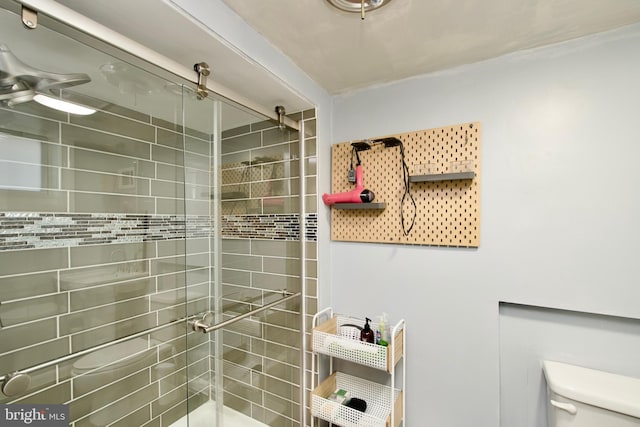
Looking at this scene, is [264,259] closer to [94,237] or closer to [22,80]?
[94,237]

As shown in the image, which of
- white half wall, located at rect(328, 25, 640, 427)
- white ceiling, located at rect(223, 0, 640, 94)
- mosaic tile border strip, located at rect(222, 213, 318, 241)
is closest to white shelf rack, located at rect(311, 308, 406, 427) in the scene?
white half wall, located at rect(328, 25, 640, 427)

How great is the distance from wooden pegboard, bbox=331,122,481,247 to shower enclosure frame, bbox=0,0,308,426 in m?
0.26

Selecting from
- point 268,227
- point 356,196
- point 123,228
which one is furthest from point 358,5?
point 123,228

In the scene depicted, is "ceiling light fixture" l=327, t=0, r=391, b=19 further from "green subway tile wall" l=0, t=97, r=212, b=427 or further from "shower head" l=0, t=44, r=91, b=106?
"shower head" l=0, t=44, r=91, b=106

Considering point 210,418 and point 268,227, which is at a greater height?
point 268,227

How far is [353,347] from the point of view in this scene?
1254 mm

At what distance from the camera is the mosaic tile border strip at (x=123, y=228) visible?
923 mm

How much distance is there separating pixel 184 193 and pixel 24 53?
0.60m

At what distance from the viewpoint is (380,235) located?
4.72 feet

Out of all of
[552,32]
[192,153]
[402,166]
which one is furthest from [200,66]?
[552,32]

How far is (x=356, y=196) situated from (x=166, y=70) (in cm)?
97

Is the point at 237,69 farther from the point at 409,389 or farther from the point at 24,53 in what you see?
the point at 409,389

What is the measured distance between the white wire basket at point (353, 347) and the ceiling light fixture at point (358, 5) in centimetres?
131

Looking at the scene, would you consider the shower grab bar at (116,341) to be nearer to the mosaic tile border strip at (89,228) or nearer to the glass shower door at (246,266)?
the glass shower door at (246,266)
